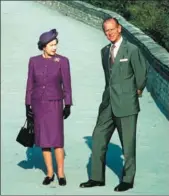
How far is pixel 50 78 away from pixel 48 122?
1.60 ft

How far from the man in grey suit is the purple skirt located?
1.46ft

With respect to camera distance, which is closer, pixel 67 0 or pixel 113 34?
pixel 113 34

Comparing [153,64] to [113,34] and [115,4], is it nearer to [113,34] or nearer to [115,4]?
[113,34]

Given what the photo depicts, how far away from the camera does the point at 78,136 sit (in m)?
10.2

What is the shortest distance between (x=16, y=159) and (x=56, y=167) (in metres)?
0.73

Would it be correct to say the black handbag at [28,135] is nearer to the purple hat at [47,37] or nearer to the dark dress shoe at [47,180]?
the dark dress shoe at [47,180]

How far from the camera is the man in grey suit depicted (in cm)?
732

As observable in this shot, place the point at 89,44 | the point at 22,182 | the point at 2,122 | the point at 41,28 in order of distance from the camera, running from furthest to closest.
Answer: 1. the point at 41,28
2. the point at 89,44
3. the point at 2,122
4. the point at 22,182

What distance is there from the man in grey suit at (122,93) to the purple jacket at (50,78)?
0.46 metres

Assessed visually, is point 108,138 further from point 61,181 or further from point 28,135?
point 28,135

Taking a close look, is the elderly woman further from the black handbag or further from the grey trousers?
the grey trousers

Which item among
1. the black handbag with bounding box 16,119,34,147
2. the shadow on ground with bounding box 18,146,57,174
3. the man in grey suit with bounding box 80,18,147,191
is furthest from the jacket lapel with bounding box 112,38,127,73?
the shadow on ground with bounding box 18,146,57,174

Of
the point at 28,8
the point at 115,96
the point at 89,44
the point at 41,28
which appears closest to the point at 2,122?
the point at 115,96

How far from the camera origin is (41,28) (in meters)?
23.6
